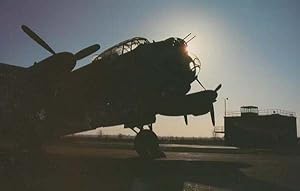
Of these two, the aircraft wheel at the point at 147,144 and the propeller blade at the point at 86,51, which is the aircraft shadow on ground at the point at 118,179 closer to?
the aircraft wheel at the point at 147,144

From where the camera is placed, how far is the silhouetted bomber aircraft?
2241 centimetres

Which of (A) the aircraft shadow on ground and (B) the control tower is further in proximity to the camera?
(B) the control tower

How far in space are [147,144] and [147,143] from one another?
6 centimetres

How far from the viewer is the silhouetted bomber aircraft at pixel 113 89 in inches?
882

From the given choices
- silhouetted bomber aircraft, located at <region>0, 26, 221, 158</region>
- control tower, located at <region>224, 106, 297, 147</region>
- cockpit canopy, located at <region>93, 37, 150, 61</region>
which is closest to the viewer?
silhouetted bomber aircraft, located at <region>0, 26, 221, 158</region>

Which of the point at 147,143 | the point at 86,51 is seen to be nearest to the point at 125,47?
the point at 86,51

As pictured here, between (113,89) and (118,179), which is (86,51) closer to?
(113,89)

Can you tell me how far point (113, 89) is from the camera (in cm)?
2292

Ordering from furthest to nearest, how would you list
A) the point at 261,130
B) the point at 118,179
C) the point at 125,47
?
the point at 261,130, the point at 125,47, the point at 118,179

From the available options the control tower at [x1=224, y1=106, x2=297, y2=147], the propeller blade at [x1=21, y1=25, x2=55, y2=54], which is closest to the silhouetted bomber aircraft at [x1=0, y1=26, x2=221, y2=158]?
the propeller blade at [x1=21, y1=25, x2=55, y2=54]

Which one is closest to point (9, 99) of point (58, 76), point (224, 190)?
point (58, 76)

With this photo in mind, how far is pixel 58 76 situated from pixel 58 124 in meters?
3.54

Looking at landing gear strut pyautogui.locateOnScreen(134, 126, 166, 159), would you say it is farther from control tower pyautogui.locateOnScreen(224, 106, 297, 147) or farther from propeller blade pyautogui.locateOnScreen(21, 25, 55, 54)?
control tower pyautogui.locateOnScreen(224, 106, 297, 147)

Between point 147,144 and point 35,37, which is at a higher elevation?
point 35,37
